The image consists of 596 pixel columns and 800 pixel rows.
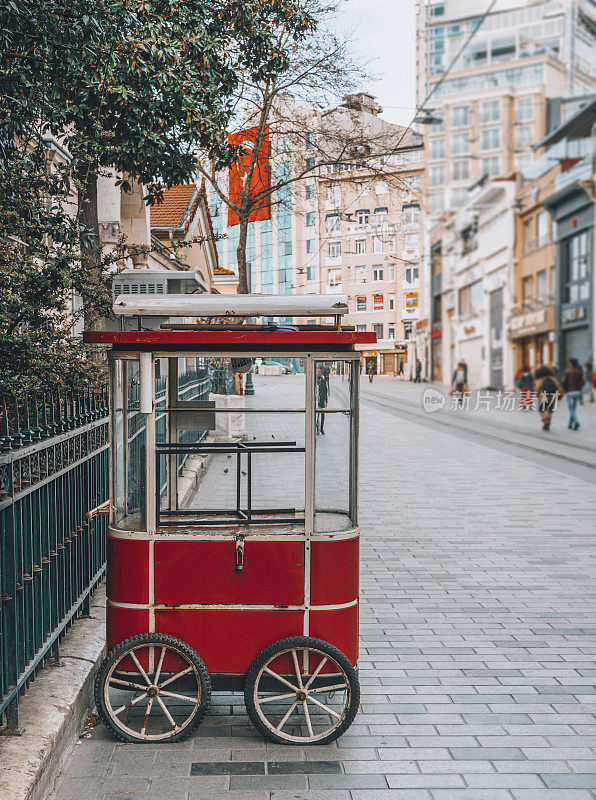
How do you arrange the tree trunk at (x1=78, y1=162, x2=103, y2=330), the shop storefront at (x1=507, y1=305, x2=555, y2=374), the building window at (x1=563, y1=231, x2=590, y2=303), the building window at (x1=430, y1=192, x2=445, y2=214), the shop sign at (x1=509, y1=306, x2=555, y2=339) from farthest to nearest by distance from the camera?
the building window at (x1=430, y1=192, x2=445, y2=214) → the shop storefront at (x1=507, y1=305, x2=555, y2=374) → the shop sign at (x1=509, y1=306, x2=555, y2=339) → the building window at (x1=563, y1=231, x2=590, y2=303) → the tree trunk at (x1=78, y1=162, x2=103, y2=330)

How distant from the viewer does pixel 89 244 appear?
7426 mm

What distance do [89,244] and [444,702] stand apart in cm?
479

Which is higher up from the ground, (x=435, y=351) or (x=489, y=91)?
(x=489, y=91)

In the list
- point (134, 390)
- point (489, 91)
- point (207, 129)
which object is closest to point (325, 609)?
point (134, 390)

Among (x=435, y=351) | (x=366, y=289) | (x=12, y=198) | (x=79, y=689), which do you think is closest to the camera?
(x=79, y=689)

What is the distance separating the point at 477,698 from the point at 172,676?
164cm

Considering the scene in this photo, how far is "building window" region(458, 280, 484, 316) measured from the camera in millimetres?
55469

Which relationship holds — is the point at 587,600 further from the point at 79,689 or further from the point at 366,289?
the point at 366,289

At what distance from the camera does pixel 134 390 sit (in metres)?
4.45

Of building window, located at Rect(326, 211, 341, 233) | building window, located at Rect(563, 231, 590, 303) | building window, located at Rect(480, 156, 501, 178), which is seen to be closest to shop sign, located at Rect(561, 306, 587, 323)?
building window, located at Rect(563, 231, 590, 303)

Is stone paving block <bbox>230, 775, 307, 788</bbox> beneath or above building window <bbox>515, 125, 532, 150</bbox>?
beneath

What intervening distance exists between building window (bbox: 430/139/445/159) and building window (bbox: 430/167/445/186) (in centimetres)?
120

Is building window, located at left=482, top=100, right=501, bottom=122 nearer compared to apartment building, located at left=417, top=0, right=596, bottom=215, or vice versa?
apartment building, located at left=417, top=0, right=596, bottom=215

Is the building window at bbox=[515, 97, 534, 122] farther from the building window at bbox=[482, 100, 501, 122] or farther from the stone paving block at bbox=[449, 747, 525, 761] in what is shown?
the stone paving block at bbox=[449, 747, 525, 761]
